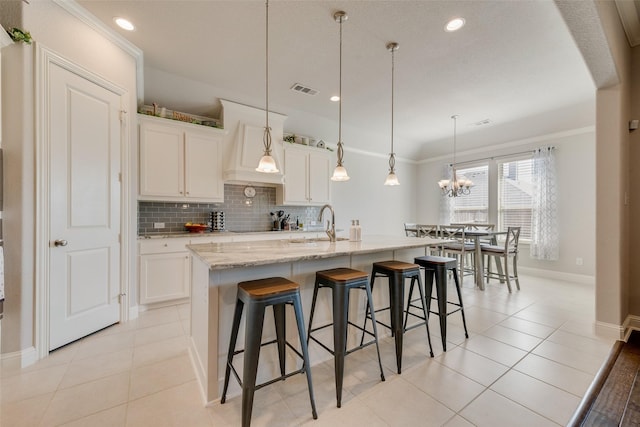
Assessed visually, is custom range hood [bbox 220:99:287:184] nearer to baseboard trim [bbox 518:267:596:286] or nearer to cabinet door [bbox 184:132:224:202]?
cabinet door [bbox 184:132:224:202]

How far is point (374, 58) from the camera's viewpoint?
290cm

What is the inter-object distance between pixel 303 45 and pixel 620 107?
10.1 feet

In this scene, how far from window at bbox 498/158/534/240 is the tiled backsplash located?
3856 mm

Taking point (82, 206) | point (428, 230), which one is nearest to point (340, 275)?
point (82, 206)

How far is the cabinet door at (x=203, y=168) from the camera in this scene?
11.5 ft

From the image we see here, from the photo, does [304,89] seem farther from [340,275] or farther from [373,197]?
[373,197]

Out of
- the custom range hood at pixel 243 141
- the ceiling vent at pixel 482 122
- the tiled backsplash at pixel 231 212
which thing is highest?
the ceiling vent at pixel 482 122

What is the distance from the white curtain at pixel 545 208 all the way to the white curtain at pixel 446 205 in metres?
1.60

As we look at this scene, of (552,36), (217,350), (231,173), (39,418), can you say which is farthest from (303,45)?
(39,418)

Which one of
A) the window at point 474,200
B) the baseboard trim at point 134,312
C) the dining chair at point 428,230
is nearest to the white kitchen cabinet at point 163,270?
the baseboard trim at point 134,312

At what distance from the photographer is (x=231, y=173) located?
148 inches

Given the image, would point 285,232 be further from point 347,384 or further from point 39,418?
point 39,418

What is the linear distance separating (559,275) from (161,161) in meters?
6.61

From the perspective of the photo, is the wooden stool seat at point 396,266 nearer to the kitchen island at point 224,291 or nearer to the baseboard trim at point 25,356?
the kitchen island at point 224,291
